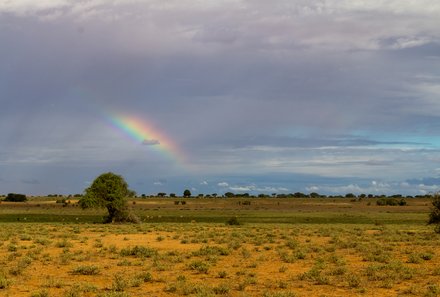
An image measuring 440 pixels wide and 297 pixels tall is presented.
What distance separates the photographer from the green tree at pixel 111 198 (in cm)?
6706

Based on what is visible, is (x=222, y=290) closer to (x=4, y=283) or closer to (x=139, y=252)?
(x=4, y=283)

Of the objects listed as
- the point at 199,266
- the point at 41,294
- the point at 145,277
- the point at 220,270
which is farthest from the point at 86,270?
the point at 220,270

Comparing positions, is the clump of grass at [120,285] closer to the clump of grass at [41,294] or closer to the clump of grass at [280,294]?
the clump of grass at [41,294]

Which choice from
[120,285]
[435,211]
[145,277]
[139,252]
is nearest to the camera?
[120,285]

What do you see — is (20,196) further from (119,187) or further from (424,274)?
(424,274)

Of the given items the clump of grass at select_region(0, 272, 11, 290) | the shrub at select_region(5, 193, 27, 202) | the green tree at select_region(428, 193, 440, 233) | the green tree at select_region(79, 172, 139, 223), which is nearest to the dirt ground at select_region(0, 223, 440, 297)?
the clump of grass at select_region(0, 272, 11, 290)

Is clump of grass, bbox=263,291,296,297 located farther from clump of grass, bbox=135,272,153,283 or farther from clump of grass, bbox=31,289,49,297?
clump of grass, bbox=31,289,49,297

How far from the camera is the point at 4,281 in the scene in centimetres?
2017

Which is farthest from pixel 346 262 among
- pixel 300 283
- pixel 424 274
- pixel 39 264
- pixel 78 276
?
pixel 39 264

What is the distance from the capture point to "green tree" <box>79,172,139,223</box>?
6706cm

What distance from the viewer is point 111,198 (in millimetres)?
67312

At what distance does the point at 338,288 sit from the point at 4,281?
12652mm

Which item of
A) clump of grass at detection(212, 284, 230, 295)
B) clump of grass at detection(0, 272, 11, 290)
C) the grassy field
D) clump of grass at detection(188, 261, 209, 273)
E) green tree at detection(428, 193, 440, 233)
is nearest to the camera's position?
clump of grass at detection(212, 284, 230, 295)

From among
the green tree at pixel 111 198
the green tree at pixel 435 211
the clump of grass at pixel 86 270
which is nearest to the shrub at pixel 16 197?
the green tree at pixel 111 198
